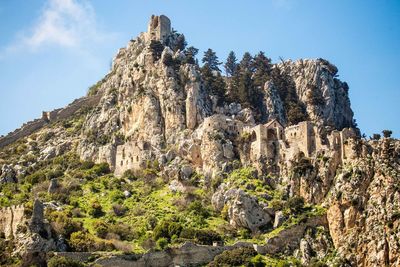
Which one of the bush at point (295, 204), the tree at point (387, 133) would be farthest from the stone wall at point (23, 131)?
the tree at point (387, 133)

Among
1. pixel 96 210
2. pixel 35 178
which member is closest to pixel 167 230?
pixel 96 210

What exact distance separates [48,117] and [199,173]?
43297 millimetres

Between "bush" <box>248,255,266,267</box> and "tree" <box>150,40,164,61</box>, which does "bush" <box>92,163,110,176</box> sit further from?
"bush" <box>248,255,266,267</box>

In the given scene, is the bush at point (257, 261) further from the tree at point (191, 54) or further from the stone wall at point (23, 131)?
the stone wall at point (23, 131)

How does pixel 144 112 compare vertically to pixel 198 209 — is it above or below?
above

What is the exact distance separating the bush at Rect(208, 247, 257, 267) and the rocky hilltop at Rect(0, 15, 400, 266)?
0.13 metres

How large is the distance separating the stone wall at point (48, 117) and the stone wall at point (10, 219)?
43406 millimetres

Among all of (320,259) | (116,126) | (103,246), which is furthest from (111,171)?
(320,259)

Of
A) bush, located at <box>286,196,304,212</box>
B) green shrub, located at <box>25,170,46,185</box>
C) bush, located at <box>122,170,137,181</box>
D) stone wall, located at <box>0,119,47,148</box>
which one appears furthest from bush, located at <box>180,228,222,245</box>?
stone wall, located at <box>0,119,47,148</box>

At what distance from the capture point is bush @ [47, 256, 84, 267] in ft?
244

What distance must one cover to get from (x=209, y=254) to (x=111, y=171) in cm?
3014

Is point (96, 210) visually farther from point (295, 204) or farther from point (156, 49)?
point (156, 49)

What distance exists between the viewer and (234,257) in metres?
79.1

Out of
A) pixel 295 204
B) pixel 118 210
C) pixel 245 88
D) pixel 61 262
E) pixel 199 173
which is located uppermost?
pixel 245 88
